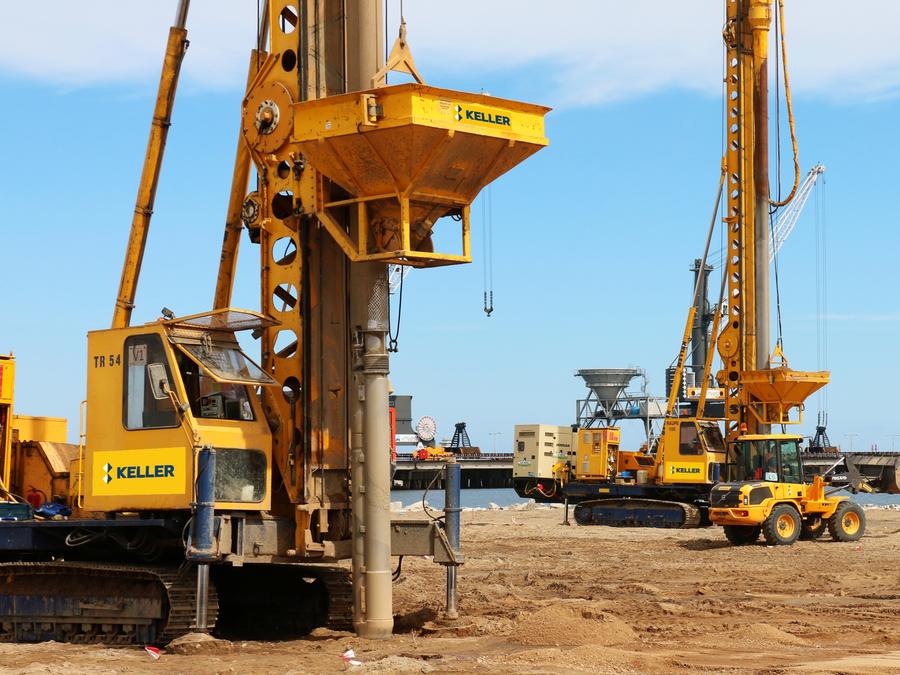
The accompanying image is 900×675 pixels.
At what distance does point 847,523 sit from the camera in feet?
107

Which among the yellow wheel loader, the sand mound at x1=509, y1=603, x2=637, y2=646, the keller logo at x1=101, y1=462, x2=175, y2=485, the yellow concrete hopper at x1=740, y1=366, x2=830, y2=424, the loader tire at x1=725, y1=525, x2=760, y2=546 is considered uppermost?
the yellow concrete hopper at x1=740, y1=366, x2=830, y2=424

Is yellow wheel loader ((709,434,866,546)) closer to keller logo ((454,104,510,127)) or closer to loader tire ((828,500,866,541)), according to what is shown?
loader tire ((828,500,866,541))

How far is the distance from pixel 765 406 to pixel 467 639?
24554 mm

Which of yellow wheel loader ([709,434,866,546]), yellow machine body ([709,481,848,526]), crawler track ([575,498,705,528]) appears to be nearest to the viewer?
yellow machine body ([709,481,848,526])

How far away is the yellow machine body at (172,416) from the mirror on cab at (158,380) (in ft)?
0.04

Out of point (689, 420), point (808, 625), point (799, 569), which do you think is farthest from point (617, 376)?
point (808, 625)

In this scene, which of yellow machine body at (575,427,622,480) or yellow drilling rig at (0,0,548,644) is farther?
yellow machine body at (575,427,622,480)

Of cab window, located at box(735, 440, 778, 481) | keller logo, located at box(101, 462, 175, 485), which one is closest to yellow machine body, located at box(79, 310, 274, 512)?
keller logo, located at box(101, 462, 175, 485)

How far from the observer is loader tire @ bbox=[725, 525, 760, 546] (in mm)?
31641

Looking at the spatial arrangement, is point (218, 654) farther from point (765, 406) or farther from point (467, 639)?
point (765, 406)

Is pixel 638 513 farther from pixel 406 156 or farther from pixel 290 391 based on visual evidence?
pixel 406 156

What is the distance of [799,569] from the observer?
83.6ft

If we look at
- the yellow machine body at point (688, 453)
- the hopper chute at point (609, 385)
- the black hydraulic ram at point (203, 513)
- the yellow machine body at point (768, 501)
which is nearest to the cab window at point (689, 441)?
the yellow machine body at point (688, 453)

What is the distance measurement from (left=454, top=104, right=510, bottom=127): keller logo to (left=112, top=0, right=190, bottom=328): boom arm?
4558 mm
